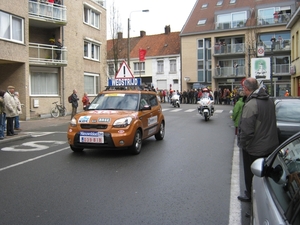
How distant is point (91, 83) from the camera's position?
28484 millimetres

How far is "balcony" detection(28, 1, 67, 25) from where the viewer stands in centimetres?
2133

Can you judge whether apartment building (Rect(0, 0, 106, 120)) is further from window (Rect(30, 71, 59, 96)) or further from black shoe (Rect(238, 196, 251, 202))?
black shoe (Rect(238, 196, 251, 202))

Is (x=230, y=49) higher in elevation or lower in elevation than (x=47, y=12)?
higher

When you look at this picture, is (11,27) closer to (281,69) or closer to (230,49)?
(230,49)

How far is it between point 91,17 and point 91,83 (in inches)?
218

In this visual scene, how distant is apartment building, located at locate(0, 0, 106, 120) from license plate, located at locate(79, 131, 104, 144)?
478 inches

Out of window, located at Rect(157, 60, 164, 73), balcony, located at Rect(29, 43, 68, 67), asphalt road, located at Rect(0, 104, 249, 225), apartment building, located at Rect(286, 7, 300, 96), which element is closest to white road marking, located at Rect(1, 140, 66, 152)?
asphalt road, located at Rect(0, 104, 249, 225)

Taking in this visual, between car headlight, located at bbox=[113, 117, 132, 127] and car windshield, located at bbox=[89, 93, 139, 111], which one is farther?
car windshield, located at bbox=[89, 93, 139, 111]

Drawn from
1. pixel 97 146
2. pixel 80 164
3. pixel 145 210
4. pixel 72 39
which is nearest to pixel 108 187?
pixel 145 210

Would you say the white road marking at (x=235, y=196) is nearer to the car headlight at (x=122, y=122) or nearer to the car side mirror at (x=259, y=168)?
the car side mirror at (x=259, y=168)

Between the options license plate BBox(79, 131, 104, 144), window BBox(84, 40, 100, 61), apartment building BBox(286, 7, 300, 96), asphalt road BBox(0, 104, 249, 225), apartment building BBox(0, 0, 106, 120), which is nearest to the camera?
asphalt road BBox(0, 104, 249, 225)

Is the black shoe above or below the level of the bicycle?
below

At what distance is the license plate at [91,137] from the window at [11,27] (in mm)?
12657

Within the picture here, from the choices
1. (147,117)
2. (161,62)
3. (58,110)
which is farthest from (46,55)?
(161,62)
